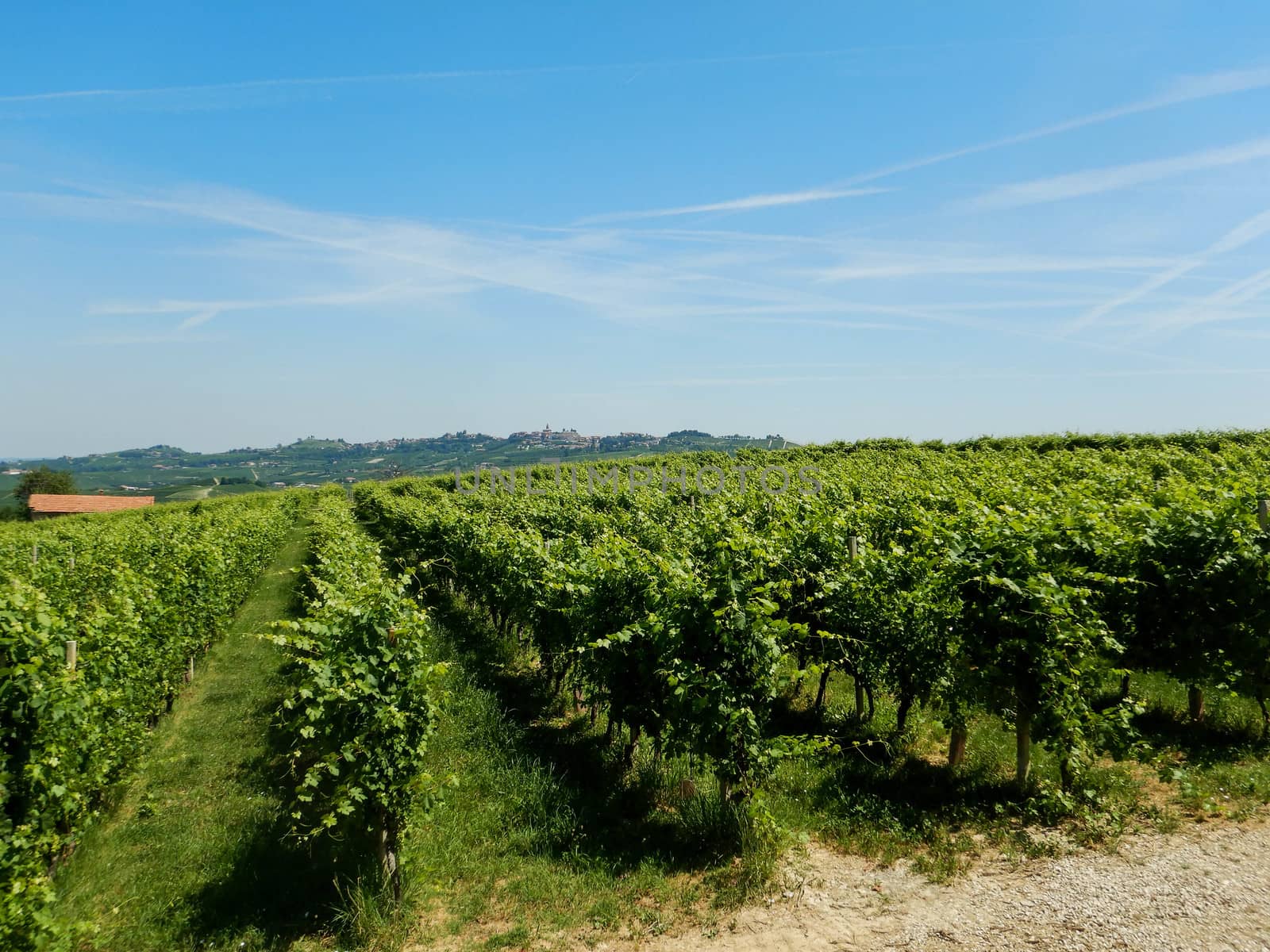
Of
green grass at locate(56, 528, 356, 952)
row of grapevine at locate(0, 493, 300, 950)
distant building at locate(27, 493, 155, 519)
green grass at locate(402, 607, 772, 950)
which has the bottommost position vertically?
distant building at locate(27, 493, 155, 519)

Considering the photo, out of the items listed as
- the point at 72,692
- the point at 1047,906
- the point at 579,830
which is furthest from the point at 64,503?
the point at 1047,906

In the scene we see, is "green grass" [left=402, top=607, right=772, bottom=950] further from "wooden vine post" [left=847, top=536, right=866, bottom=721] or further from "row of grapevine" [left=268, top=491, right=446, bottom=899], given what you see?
"wooden vine post" [left=847, top=536, right=866, bottom=721]

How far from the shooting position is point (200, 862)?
5.96 metres

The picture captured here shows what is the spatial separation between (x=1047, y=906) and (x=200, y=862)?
717 centimetres

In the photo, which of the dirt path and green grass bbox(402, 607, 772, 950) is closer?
the dirt path

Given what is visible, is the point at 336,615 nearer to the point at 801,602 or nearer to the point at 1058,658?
the point at 801,602

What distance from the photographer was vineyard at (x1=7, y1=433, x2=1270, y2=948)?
532cm

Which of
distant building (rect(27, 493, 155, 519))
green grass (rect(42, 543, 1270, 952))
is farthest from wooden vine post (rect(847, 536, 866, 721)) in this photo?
distant building (rect(27, 493, 155, 519))

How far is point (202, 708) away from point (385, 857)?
23.9ft

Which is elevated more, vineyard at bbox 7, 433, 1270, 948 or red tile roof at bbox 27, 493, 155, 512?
vineyard at bbox 7, 433, 1270, 948

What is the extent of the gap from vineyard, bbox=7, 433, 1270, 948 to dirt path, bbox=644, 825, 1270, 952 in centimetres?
50

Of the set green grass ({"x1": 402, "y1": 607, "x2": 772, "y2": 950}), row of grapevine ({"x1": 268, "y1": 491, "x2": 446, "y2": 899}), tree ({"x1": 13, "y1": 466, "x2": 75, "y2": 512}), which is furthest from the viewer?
tree ({"x1": 13, "y1": 466, "x2": 75, "y2": 512})

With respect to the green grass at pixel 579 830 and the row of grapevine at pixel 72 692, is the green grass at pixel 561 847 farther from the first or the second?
the row of grapevine at pixel 72 692

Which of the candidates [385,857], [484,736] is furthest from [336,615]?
[484,736]
